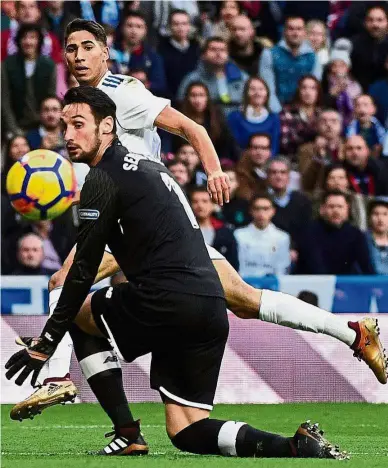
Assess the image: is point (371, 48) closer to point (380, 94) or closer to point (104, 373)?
point (380, 94)

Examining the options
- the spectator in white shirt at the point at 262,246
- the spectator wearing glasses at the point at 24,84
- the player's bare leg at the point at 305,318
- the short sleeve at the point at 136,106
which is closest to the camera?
the short sleeve at the point at 136,106

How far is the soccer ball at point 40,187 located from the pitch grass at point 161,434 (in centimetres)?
150

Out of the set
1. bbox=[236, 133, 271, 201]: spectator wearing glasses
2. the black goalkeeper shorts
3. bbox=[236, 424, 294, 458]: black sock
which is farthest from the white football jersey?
bbox=[236, 133, 271, 201]: spectator wearing glasses

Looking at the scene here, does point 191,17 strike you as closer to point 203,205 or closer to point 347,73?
point 347,73

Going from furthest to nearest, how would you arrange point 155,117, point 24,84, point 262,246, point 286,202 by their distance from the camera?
1. point 24,84
2. point 286,202
3. point 262,246
4. point 155,117

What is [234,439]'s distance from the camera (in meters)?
6.29

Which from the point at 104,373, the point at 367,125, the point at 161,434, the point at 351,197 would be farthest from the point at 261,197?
the point at 104,373

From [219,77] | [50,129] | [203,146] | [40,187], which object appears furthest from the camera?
[219,77]

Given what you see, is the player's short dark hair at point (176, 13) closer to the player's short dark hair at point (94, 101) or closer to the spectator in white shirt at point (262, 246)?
the spectator in white shirt at point (262, 246)

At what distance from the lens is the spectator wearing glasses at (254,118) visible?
1461 centimetres

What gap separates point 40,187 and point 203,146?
2.72 m

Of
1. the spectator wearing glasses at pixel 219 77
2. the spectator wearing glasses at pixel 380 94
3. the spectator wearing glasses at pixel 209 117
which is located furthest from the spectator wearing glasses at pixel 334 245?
the spectator wearing glasses at pixel 380 94

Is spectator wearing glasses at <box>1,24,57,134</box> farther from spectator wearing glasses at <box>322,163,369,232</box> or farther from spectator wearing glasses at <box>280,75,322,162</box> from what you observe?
spectator wearing glasses at <box>322,163,369,232</box>

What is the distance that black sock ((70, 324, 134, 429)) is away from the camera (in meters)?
6.95
